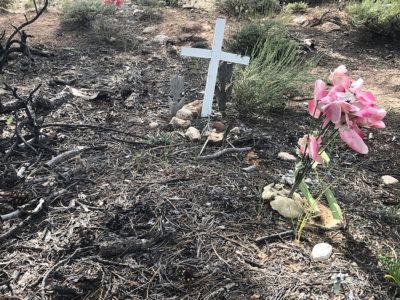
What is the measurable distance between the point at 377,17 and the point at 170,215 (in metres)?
5.69

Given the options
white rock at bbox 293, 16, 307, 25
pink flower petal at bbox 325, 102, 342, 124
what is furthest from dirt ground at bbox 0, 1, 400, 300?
white rock at bbox 293, 16, 307, 25

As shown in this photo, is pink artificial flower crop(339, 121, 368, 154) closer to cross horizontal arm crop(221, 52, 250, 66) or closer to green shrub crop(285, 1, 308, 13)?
cross horizontal arm crop(221, 52, 250, 66)

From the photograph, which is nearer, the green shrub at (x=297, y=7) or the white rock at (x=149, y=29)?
the white rock at (x=149, y=29)

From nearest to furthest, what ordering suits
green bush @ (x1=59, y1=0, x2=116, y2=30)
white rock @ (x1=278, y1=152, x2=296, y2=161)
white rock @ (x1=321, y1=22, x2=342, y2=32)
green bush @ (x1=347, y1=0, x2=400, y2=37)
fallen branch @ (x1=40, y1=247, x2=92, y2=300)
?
fallen branch @ (x1=40, y1=247, x2=92, y2=300)
white rock @ (x1=278, y1=152, x2=296, y2=161)
green bush @ (x1=347, y1=0, x2=400, y2=37)
green bush @ (x1=59, y1=0, x2=116, y2=30)
white rock @ (x1=321, y1=22, x2=342, y2=32)

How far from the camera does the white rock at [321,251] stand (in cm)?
169

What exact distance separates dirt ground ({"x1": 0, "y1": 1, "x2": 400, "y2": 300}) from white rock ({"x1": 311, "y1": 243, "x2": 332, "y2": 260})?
0.13 ft

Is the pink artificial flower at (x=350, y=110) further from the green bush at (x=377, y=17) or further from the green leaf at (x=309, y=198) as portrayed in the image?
the green bush at (x=377, y=17)

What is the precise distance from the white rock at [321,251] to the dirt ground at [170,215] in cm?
4

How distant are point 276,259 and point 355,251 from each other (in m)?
→ 0.48

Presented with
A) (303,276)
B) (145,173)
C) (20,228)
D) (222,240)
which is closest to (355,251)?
(303,276)

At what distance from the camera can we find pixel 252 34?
4.75 metres

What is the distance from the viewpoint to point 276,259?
5.58 feet

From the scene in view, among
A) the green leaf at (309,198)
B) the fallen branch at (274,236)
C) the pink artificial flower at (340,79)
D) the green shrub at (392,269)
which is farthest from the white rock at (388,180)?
the pink artificial flower at (340,79)

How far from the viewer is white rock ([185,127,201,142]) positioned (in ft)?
8.93
